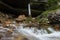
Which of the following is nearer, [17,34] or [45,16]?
[17,34]

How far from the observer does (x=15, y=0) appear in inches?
414

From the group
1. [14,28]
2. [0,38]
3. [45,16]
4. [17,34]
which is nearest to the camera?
[0,38]

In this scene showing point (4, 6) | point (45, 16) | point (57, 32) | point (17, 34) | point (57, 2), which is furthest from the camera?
point (57, 2)

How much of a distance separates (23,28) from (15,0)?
2884 mm

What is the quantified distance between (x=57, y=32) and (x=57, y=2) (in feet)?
14.0

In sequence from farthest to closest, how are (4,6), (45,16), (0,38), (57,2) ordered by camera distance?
(57,2)
(4,6)
(45,16)
(0,38)

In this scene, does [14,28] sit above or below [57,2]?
below

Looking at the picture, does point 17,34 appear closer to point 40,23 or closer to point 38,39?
point 38,39

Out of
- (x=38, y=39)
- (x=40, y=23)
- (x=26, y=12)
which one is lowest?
(x=38, y=39)

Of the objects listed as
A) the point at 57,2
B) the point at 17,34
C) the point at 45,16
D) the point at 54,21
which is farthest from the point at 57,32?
the point at 57,2

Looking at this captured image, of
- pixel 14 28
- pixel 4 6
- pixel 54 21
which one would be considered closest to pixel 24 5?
pixel 4 6

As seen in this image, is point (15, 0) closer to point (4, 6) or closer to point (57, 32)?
point (4, 6)

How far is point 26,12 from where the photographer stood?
34.7 ft

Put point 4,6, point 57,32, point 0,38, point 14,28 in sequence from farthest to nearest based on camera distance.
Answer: point 4,6 < point 57,32 < point 14,28 < point 0,38
